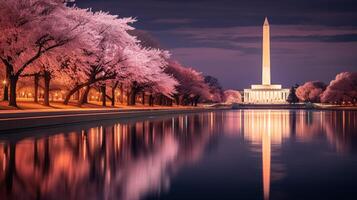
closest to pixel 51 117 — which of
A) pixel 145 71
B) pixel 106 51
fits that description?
pixel 106 51

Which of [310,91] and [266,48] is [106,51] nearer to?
[266,48]

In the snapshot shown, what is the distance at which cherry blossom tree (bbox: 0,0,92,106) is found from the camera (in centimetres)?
3766

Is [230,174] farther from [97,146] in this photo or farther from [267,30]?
[267,30]

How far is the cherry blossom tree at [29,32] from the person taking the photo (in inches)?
1483

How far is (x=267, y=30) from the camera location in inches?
5832

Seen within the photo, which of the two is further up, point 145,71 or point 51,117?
point 145,71

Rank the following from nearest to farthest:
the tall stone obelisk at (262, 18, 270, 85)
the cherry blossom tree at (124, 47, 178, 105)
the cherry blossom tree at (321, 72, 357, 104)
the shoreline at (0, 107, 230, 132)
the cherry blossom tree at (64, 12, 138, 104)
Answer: the shoreline at (0, 107, 230, 132)
the cherry blossom tree at (64, 12, 138, 104)
the cherry blossom tree at (124, 47, 178, 105)
the cherry blossom tree at (321, 72, 357, 104)
the tall stone obelisk at (262, 18, 270, 85)

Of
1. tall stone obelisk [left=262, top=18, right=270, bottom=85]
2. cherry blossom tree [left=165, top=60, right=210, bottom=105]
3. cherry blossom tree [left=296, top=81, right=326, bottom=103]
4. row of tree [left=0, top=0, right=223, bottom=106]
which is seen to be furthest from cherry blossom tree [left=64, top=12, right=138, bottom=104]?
cherry blossom tree [left=296, top=81, right=326, bottom=103]

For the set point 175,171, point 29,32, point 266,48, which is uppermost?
point 266,48

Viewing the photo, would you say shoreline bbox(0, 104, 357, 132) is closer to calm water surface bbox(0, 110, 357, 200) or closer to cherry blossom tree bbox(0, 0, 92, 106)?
cherry blossom tree bbox(0, 0, 92, 106)

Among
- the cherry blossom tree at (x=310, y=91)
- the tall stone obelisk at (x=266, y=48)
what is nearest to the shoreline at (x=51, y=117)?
the tall stone obelisk at (x=266, y=48)

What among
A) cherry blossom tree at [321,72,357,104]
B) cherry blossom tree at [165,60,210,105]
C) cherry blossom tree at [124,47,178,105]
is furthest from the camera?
cherry blossom tree at [321,72,357,104]

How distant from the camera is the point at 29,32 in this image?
3806 cm

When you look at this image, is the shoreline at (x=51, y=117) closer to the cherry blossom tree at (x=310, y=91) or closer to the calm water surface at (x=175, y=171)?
the calm water surface at (x=175, y=171)
